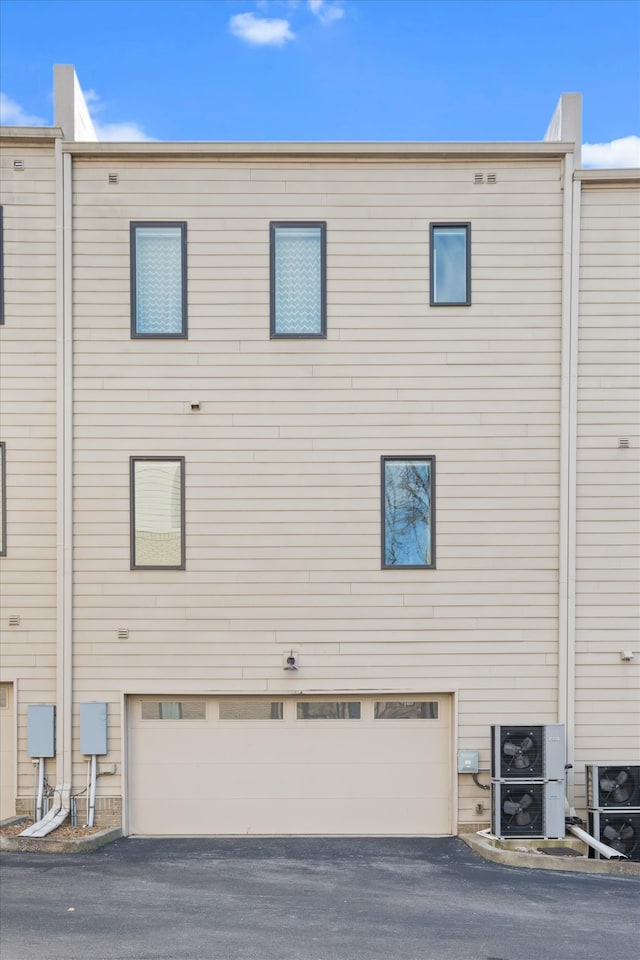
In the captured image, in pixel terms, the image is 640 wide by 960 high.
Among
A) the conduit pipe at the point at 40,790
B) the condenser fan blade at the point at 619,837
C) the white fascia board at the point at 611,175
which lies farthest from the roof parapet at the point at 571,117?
the conduit pipe at the point at 40,790

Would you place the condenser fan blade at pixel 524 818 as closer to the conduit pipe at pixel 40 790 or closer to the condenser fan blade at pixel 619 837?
the condenser fan blade at pixel 619 837

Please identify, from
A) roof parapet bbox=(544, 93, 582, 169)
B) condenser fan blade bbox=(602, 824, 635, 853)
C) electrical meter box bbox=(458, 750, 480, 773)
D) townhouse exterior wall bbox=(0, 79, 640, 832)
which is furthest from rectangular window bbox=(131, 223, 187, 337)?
condenser fan blade bbox=(602, 824, 635, 853)

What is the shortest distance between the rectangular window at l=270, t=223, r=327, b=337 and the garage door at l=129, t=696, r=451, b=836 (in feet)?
14.5

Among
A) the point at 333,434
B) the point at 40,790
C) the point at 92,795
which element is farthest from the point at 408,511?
the point at 40,790

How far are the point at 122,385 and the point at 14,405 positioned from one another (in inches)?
50.4

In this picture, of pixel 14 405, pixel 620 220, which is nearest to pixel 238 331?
pixel 14 405

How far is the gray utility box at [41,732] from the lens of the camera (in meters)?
9.06

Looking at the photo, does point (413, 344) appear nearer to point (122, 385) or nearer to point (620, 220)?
point (620, 220)

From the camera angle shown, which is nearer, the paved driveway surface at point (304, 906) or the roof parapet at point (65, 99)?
the paved driveway surface at point (304, 906)

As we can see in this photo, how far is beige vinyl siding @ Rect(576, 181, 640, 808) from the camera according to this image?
933 centimetres

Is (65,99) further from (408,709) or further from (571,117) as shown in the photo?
(408,709)

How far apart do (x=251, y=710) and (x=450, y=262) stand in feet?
18.9

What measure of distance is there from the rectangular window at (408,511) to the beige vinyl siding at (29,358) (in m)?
3.88

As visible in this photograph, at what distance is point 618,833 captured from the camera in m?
8.69
